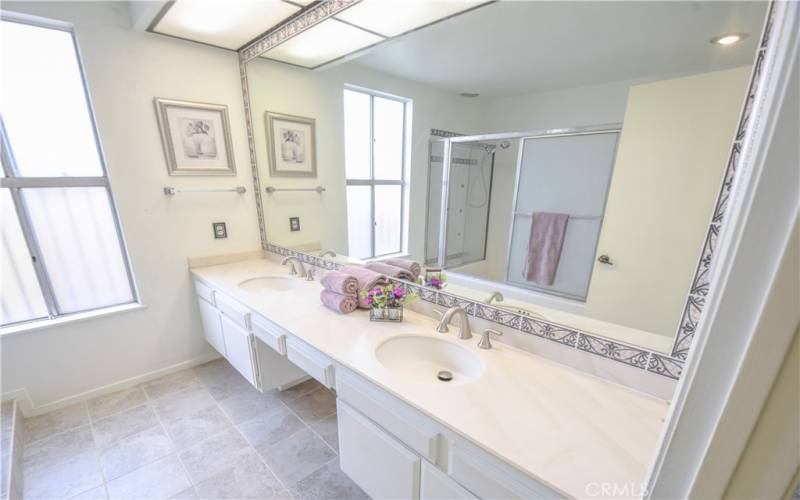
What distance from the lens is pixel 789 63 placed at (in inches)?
12.2

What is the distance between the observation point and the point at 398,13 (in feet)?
4.60

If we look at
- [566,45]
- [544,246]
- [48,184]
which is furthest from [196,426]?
[566,45]

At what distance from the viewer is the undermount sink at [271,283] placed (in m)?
2.02

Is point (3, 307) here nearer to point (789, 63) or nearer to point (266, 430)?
point (266, 430)

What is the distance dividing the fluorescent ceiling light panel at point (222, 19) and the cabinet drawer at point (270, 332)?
1.66 metres

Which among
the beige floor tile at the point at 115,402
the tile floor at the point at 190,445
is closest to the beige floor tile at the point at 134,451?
the tile floor at the point at 190,445

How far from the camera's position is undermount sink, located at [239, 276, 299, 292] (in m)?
2.02

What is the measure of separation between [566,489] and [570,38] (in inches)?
53.0

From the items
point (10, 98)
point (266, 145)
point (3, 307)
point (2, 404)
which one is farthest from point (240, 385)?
point (10, 98)

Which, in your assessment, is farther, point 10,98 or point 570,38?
point 10,98

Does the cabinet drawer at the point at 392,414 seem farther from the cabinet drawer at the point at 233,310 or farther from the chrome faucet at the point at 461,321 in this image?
the cabinet drawer at the point at 233,310

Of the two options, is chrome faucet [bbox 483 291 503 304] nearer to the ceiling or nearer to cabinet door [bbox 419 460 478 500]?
cabinet door [bbox 419 460 478 500]

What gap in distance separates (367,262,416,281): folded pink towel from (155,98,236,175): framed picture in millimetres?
1435

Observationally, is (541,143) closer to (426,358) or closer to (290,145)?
(426,358)
